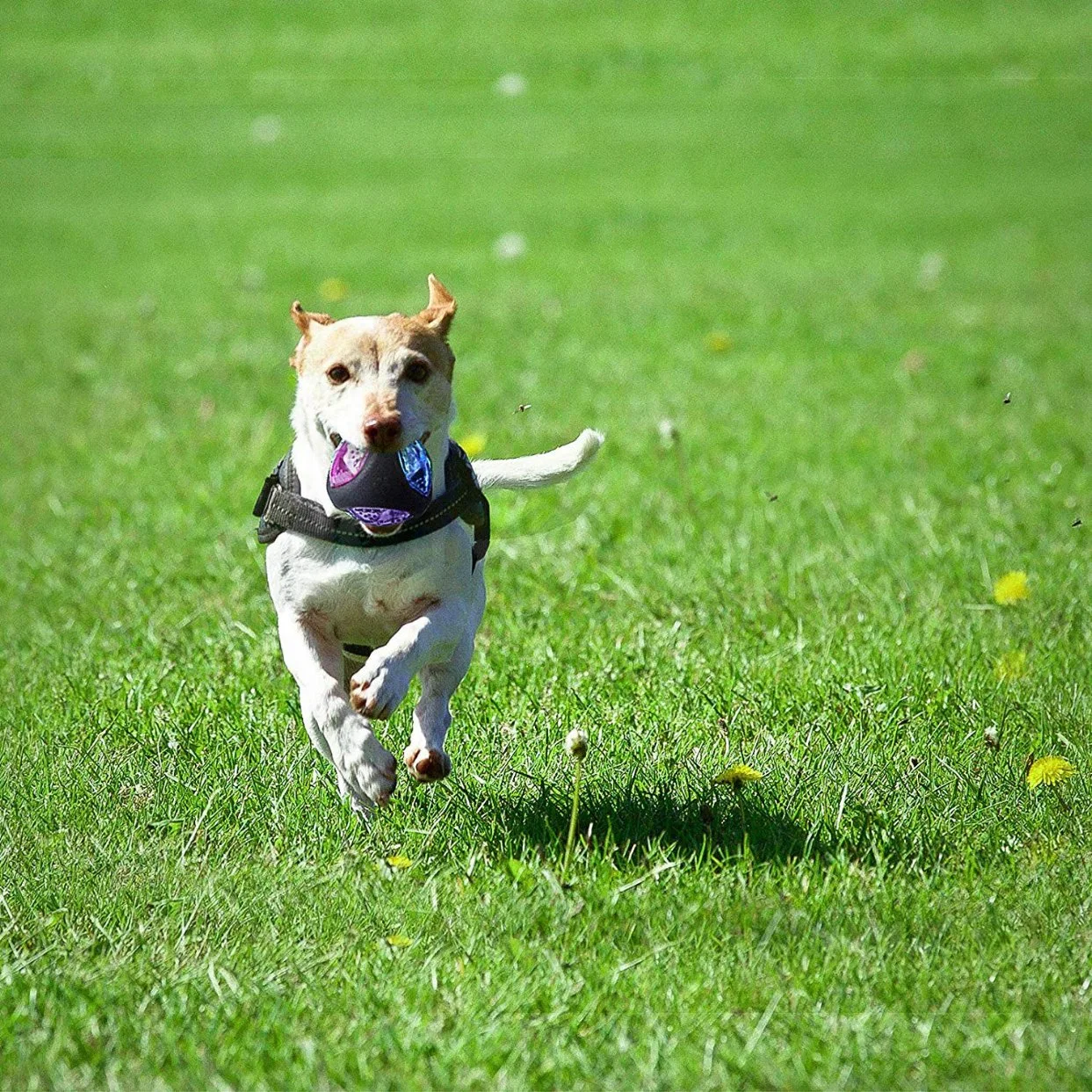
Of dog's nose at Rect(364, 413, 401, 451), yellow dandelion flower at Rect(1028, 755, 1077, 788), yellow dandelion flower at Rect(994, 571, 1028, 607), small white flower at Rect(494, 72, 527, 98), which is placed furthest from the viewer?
small white flower at Rect(494, 72, 527, 98)

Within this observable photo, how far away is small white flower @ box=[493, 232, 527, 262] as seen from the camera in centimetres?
1347

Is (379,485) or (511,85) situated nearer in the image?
(379,485)

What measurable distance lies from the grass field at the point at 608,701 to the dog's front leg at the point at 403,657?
0.34m

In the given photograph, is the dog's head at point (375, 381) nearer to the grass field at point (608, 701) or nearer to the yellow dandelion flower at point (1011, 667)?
the grass field at point (608, 701)

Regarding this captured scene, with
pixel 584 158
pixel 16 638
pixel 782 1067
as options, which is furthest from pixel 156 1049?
pixel 584 158

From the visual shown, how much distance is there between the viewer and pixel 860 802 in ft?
11.4

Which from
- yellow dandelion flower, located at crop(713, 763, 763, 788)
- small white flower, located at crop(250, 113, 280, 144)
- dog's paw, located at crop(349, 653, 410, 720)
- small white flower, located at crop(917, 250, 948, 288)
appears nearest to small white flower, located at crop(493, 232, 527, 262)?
small white flower, located at crop(917, 250, 948, 288)

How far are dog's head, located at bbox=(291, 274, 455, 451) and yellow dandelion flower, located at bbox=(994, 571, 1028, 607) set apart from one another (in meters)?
2.08

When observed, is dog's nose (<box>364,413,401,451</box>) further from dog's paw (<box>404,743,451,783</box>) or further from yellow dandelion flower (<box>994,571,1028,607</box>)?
yellow dandelion flower (<box>994,571,1028,607</box>)

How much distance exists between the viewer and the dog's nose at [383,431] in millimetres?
3148

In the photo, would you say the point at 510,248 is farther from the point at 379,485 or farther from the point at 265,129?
the point at 379,485

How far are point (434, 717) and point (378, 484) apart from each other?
0.52 m

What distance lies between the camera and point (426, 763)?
10.5 feet

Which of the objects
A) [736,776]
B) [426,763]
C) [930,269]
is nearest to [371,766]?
[426,763]
